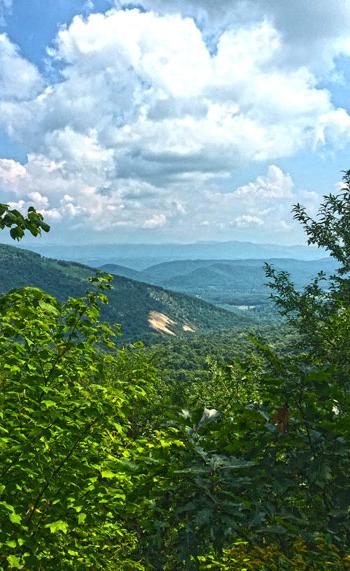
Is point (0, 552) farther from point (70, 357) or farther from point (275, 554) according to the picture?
point (275, 554)

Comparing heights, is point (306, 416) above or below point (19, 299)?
below

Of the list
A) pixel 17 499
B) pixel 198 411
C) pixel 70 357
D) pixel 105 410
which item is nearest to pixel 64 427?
pixel 105 410

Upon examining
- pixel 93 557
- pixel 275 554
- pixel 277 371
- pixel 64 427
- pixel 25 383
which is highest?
pixel 277 371

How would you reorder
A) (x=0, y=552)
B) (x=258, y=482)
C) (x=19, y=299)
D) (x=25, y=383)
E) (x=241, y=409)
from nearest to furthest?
(x=258, y=482), (x=241, y=409), (x=0, y=552), (x=25, y=383), (x=19, y=299)

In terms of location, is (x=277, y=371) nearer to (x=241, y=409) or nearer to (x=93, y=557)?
(x=241, y=409)

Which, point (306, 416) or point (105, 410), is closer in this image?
point (306, 416)

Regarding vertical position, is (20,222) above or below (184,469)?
above

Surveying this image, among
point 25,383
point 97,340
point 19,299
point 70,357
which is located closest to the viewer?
point 25,383

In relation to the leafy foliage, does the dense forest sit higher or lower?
lower

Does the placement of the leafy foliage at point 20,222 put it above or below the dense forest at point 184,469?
above
